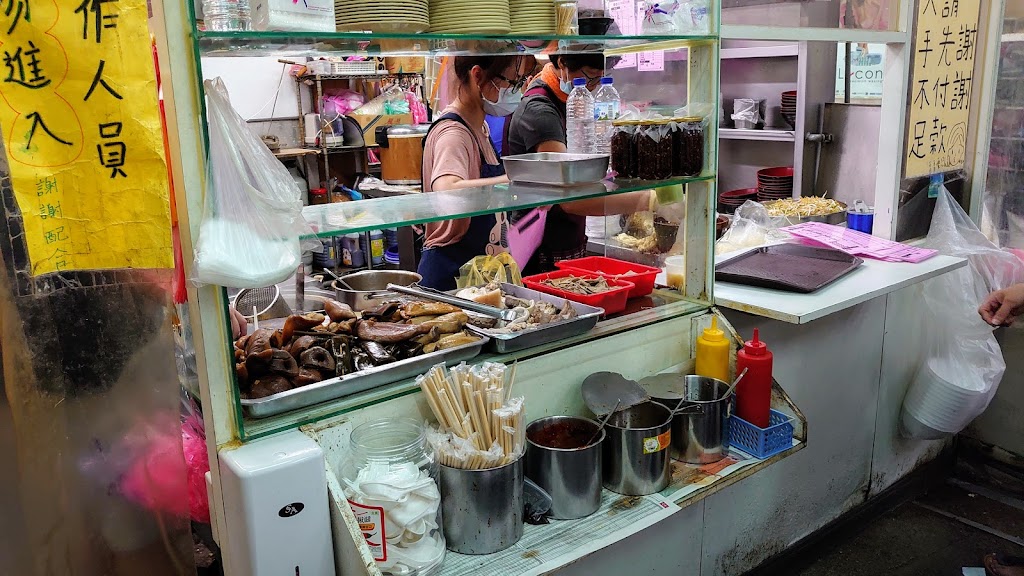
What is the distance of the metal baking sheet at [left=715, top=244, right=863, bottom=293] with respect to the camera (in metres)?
2.51

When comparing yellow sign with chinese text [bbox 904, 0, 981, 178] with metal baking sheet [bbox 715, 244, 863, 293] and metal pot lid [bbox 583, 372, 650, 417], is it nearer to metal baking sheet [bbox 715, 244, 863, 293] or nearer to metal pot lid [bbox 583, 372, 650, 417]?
metal baking sheet [bbox 715, 244, 863, 293]

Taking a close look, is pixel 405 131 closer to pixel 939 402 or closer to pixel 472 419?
pixel 939 402

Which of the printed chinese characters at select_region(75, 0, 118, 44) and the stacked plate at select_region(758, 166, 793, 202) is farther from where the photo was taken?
the stacked plate at select_region(758, 166, 793, 202)

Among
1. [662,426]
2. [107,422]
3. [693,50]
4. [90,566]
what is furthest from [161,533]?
[693,50]

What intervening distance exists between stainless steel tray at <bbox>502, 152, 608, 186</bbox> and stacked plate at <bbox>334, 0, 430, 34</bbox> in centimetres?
61

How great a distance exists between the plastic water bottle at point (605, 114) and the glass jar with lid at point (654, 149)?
137 millimetres

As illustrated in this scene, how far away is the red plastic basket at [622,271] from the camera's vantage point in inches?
94.7

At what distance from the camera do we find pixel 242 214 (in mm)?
1473

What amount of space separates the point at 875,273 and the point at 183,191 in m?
2.31

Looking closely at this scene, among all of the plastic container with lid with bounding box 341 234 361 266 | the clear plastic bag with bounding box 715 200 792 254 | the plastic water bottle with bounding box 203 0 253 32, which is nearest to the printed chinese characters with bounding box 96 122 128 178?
the plastic water bottle with bounding box 203 0 253 32

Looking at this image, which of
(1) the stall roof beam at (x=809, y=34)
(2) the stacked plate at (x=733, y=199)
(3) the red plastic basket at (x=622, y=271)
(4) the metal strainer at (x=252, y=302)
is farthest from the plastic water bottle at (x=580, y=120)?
(2) the stacked plate at (x=733, y=199)

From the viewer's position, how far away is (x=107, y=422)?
1.54m

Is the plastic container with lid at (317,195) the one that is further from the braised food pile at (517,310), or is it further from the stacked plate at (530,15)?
the stacked plate at (530,15)

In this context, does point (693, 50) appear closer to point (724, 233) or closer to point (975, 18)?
point (724, 233)
